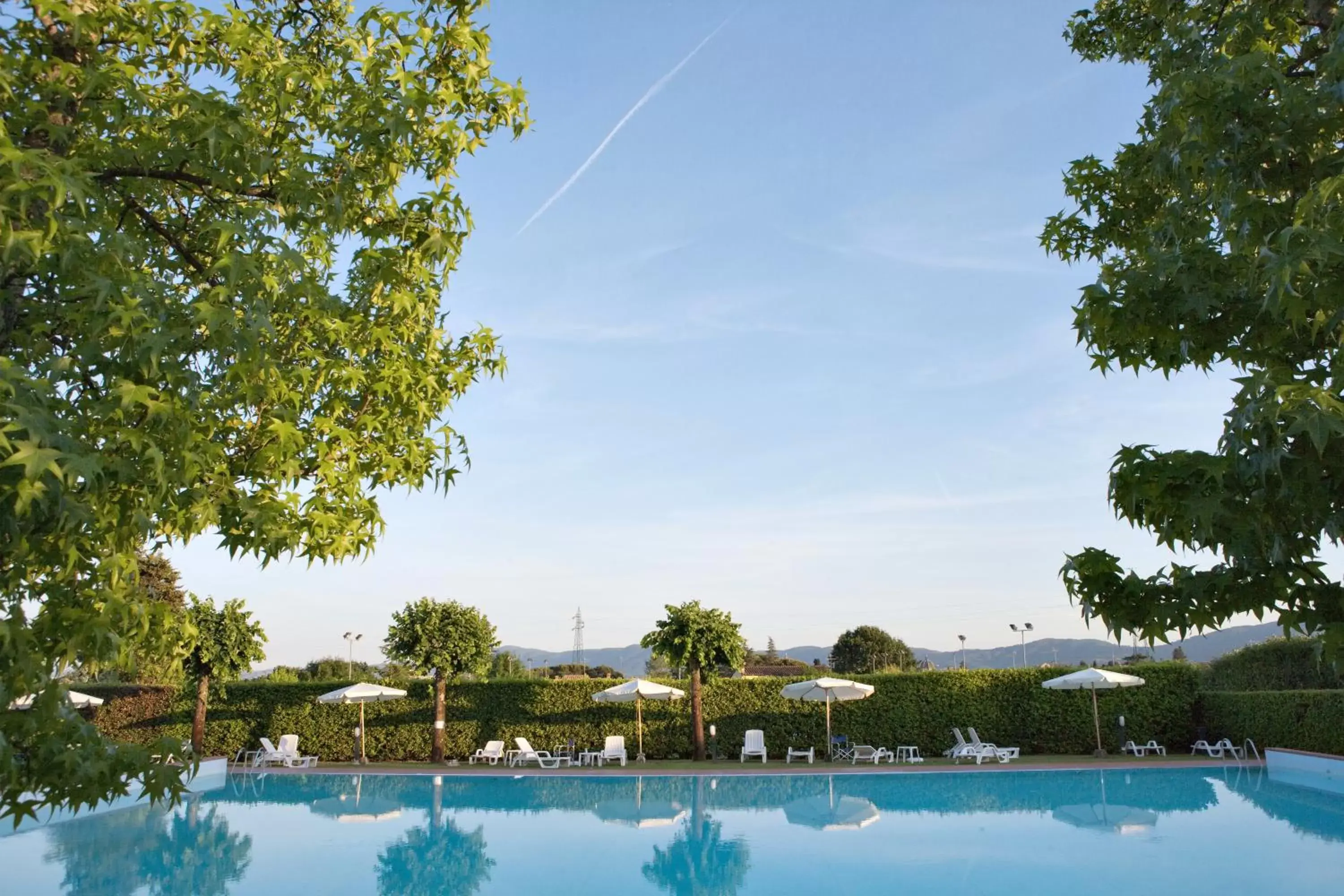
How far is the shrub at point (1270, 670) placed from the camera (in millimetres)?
22953

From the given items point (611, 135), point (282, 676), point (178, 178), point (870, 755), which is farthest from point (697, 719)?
point (178, 178)

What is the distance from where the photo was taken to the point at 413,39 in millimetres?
3906

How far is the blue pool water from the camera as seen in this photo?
A: 1036 cm

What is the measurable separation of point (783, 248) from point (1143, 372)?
15751 mm

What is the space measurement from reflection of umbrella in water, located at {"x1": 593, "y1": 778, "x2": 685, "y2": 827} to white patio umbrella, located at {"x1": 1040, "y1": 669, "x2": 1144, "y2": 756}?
9.77 metres

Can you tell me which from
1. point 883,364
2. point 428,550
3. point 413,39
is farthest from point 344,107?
point 883,364

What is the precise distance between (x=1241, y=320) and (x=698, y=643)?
1871 centimetres

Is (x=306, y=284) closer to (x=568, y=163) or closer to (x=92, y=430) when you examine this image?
(x=92, y=430)

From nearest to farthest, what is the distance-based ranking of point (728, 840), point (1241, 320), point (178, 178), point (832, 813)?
point (178, 178)
point (1241, 320)
point (728, 840)
point (832, 813)

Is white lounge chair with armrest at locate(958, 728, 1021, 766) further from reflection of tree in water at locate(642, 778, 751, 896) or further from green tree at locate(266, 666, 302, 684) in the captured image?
green tree at locate(266, 666, 302, 684)

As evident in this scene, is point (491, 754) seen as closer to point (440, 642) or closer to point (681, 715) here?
point (440, 642)

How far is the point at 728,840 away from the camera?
1306cm

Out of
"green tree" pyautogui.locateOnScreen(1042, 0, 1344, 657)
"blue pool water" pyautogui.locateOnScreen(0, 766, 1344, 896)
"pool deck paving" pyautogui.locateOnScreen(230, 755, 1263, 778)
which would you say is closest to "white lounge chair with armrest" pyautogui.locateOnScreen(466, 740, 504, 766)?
"pool deck paving" pyautogui.locateOnScreen(230, 755, 1263, 778)

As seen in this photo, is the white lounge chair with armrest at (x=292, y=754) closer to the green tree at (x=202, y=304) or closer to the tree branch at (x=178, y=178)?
the green tree at (x=202, y=304)
